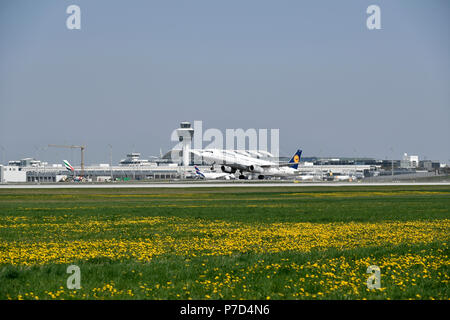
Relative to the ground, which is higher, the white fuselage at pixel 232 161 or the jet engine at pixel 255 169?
the white fuselage at pixel 232 161

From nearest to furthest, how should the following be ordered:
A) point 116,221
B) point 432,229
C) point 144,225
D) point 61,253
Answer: point 61,253 → point 432,229 → point 144,225 → point 116,221

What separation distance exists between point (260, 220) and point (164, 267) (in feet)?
53.4

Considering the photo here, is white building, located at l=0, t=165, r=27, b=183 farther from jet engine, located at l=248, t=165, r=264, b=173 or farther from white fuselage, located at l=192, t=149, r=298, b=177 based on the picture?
jet engine, located at l=248, t=165, r=264, b=173

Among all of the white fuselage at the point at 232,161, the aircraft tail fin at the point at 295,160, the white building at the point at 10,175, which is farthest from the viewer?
the white building at the point at 10,175

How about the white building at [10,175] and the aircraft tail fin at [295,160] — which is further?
the white building at [10,175]

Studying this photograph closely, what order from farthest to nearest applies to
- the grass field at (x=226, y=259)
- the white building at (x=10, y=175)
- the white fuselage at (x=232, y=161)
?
1. the white building at (x=10, y=175)
2. the white fuselage at (x=232, y=161)
3. the grass field at (x=226, y=259)

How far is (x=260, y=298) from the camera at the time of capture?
1196 centimetres

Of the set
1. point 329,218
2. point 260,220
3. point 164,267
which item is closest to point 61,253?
point 164,267

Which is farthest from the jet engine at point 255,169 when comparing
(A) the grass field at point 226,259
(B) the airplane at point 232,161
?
(A) the grass field at point 226,259

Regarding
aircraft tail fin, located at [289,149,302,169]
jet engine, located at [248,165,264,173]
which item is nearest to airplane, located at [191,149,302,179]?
jet engine, located at [248,165,264,173]

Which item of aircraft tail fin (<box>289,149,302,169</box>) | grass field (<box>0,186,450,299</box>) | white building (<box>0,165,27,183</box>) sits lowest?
white building (<box>0,165,27,183</box>)

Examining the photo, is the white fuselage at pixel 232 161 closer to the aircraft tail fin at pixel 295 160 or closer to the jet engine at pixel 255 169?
the jet engine at pixel 255 169

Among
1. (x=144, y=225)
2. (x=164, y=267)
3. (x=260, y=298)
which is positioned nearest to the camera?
(x=260, y=298)
